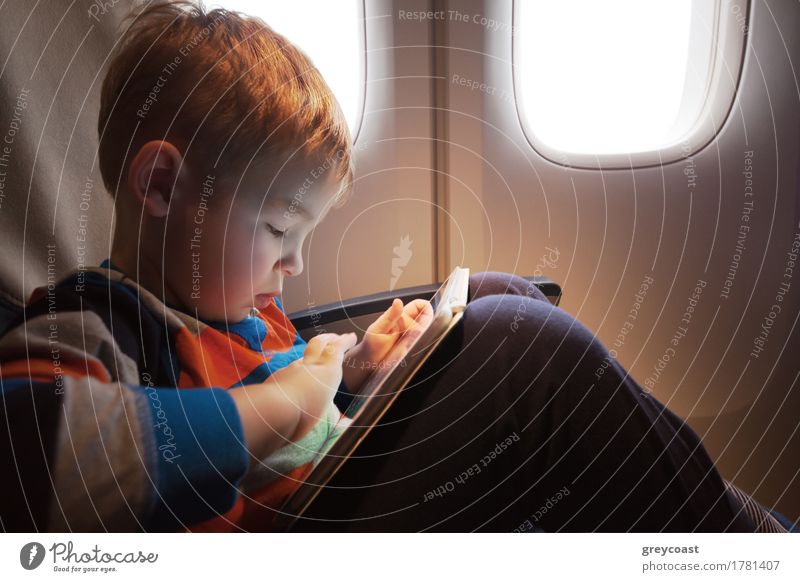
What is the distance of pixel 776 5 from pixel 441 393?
55 centimetres

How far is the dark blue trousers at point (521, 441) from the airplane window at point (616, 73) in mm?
246

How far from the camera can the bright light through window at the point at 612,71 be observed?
59cm

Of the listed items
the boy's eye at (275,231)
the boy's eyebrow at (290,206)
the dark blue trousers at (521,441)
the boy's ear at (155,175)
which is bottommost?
the dark blue trousers at (521,441)

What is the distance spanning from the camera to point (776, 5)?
1.91 ft

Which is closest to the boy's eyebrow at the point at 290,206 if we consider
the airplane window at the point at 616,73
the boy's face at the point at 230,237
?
the boy's face at the point at 230,237

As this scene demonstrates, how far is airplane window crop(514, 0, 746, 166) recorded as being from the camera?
592 millimetres

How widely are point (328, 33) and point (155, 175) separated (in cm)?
21

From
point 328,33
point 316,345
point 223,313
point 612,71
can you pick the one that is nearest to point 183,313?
point 223,313

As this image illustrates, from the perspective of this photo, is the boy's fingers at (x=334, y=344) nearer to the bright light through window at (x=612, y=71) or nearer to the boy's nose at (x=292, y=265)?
the boy's nose at (x=292, y=265)

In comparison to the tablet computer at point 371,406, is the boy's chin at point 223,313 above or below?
above

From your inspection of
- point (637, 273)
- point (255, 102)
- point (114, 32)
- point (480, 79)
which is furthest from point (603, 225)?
point (114, 32)

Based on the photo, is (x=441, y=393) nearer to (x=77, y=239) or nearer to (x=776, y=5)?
(x=77, y=239)

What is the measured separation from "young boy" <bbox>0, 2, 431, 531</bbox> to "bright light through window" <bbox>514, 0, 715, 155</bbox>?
0.83 ft

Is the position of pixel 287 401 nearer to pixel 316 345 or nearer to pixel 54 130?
pixel 316 345
